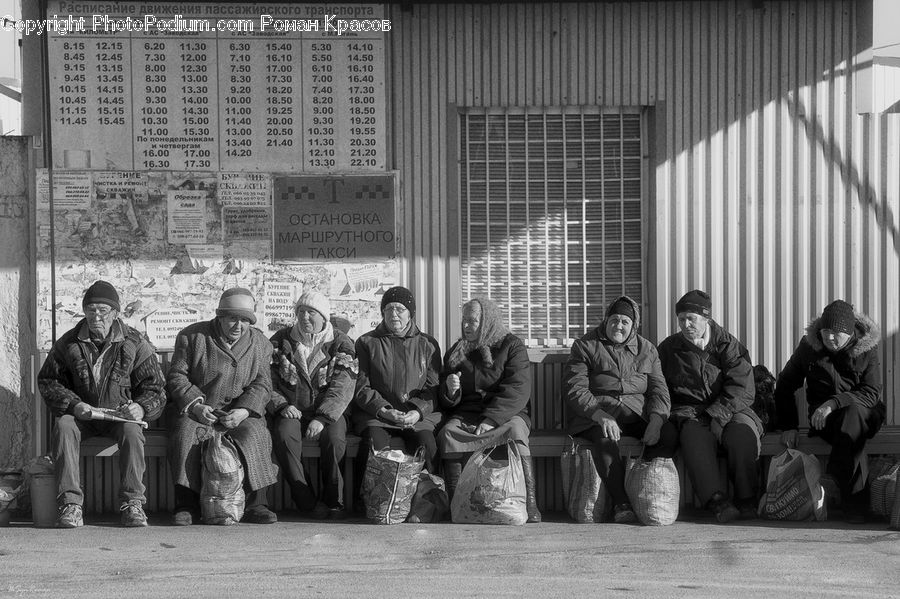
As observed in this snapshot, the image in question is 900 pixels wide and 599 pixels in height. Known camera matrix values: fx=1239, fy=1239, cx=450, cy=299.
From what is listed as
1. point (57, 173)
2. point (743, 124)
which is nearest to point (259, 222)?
point (57, 173)

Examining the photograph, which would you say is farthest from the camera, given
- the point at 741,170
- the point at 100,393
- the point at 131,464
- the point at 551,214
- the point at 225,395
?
the point at 551,214

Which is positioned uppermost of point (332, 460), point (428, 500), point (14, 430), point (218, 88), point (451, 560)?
point (218, 88)

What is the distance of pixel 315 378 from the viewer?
306 inches

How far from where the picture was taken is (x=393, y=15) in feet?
27.1

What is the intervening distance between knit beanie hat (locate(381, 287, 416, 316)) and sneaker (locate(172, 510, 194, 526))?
68.1 inches

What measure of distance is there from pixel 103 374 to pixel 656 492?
338 cm

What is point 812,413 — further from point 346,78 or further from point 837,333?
point 346,78

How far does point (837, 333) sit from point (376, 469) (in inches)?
115

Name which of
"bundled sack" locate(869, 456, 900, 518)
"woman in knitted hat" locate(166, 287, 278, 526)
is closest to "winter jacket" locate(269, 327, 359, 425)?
"woman in knitted hat" locate(166, 287, 278, 526)

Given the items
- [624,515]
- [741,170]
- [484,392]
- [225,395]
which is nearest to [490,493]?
[484,392]

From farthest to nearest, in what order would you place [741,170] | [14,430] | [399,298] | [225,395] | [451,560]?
[741,170] < [14,430] < [399,298] < [225,395] < [451,560]

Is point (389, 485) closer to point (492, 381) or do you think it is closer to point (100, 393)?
point (492, 381)

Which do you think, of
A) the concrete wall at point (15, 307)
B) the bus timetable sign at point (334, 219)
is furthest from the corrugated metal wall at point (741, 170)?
the concrete wall at point (15, 307)

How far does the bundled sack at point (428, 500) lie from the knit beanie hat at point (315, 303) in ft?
4.00
